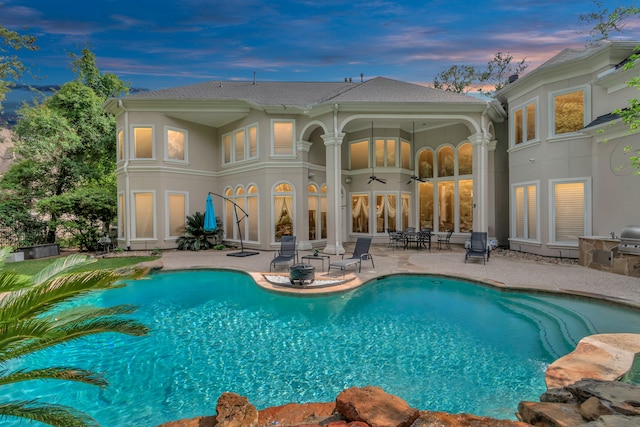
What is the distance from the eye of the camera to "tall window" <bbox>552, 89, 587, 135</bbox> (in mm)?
10673

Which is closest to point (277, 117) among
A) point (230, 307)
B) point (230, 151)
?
point (230, 151)

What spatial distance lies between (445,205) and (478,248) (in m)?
5.47

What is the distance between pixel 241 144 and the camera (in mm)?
15047

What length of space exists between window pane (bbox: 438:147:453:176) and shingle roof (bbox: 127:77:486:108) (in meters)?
3.24

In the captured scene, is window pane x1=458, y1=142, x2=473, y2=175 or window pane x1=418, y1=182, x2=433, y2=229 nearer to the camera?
window pane x1=458, y1=142, x2=473, y2=175

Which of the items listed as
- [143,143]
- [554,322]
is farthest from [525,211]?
[143,143]

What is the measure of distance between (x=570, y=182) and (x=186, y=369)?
42.7 ft

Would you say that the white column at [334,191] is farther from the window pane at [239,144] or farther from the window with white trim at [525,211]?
the window with white trim at [525,211]

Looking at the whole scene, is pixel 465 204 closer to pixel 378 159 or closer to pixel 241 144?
pixel 378 159

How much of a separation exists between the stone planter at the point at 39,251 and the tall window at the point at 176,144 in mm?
6357

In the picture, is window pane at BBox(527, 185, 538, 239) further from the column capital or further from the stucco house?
the column capital

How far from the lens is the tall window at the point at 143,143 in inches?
562

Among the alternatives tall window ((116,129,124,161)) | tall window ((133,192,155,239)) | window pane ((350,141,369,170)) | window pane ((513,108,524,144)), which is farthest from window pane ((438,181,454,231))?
tall window ((116,129,124,161))

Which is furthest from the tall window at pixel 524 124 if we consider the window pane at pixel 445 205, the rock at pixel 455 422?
the rock at pixel 455 422
